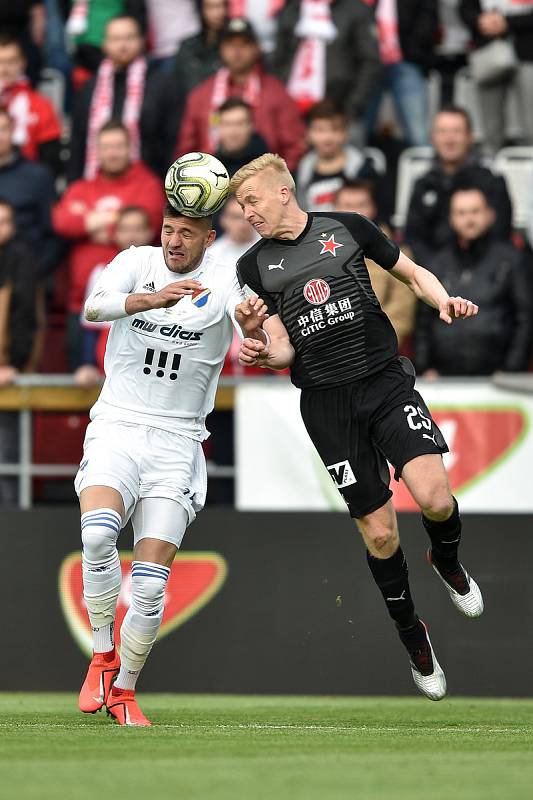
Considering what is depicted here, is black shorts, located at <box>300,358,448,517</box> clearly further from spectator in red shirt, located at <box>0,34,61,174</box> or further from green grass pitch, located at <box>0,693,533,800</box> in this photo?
spectator in red shirt, located at <box>0,34,61,174</box>

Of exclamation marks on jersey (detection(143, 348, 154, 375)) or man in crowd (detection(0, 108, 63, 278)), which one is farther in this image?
man in crowd (detection(0, 108, 63, 278))

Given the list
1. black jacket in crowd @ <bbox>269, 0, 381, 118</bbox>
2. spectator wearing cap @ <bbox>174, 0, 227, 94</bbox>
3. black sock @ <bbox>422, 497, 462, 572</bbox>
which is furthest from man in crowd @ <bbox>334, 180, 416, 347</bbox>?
spectator wearing cap @ <bbox>174, 0, 227, 94</bbox>

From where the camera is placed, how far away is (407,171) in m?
14.0

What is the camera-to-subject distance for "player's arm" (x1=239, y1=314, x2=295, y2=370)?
752 centimetres

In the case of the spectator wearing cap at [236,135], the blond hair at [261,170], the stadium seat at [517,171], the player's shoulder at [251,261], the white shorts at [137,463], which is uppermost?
the blond hair at [261,170]

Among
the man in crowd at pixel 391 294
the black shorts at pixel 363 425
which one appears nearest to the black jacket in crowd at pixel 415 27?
the man in crowd at pixel 391 294

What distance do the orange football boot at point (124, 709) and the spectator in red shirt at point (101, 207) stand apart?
4.75 meters

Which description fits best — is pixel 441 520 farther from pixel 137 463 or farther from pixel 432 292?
pixel 137 463

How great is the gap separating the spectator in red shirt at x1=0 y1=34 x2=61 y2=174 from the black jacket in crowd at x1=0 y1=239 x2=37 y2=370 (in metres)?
2.27

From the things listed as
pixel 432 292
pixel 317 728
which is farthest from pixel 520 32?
pixel 317 728

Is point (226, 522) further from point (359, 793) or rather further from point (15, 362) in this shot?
point (359, 793)

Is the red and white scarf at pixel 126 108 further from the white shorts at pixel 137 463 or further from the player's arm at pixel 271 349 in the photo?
the white shorts at pixel 137 463

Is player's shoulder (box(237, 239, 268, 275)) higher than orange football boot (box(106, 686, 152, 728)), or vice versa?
player's shoulder (box(237, 239, 268, 275))

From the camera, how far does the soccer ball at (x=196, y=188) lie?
786 centimetres
